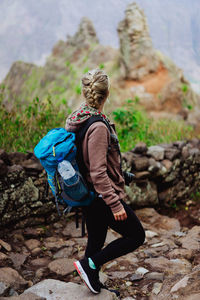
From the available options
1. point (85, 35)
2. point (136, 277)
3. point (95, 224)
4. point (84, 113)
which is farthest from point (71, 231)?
point (85, 35)

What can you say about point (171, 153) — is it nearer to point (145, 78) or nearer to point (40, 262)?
point (40, 262)

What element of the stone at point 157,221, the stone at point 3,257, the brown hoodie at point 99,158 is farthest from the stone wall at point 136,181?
the brown hoodie at point 99,158

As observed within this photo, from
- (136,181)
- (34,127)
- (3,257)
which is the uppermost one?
(34,127)

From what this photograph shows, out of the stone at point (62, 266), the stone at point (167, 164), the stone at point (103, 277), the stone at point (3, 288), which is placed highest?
the stone at point (167, 164)

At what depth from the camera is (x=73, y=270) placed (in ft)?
9.77

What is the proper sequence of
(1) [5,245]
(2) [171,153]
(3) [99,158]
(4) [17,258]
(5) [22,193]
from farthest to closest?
(2) [171,153], (5) [22,193], (1) [5,245], (4) [17,258], (3) [99,158]

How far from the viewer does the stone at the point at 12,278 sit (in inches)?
102

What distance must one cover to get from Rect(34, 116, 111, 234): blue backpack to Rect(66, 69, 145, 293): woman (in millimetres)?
52

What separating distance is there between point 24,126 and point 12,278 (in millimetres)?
2530

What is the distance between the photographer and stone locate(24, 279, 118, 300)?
7.53ft

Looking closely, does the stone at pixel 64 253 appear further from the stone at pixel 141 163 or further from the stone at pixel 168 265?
the stone at pixel 141 163

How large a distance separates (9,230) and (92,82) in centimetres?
238

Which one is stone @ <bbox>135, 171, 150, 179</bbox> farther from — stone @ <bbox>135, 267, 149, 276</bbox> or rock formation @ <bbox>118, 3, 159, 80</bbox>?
rock formation @ <bbox>118, 3, 159, 80</bbox>

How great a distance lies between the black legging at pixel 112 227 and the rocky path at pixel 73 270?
38cm
